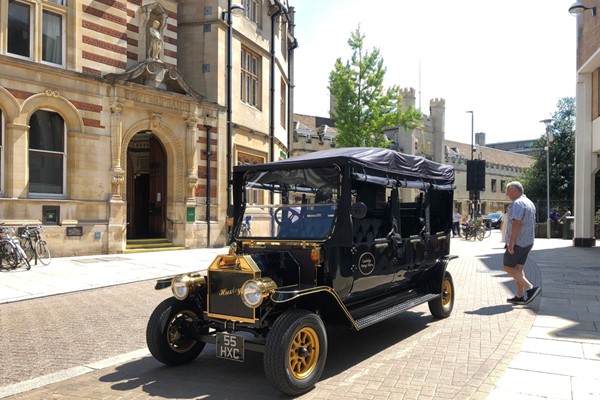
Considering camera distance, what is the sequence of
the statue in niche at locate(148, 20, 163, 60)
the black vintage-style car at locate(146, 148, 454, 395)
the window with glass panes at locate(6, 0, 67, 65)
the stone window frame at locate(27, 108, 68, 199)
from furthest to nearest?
the statue in niche at locate(148, 20, 163, 60) → the stone window frame at locate(27, 108, 68, 199) → the window with glass panes at locate(6, 0, 67, 65) → the black vintage-style car at locate(146, 148, 454, 395)

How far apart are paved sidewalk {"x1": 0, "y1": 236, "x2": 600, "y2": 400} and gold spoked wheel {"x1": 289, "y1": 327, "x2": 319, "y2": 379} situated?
1545mm

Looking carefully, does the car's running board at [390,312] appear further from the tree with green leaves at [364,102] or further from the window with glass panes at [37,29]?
the tree with green leaves at [364,102]

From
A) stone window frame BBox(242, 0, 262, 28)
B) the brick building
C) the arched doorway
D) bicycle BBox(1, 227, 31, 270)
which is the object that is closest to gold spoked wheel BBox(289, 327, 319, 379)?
bicycle BBox(1, 227, 31, 270)

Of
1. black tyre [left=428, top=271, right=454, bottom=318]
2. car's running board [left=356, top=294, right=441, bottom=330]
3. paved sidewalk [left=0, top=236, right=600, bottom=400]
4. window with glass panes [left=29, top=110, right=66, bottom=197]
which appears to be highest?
window with glass panes [left=29, top=110, right=66, bottom=197]

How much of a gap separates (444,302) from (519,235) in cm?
174

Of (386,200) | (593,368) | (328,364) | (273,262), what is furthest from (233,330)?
(593,368)

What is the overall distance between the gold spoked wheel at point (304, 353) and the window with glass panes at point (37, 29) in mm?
13080

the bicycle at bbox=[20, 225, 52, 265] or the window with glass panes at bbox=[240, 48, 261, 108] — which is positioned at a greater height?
the window with glass panes at bbox=[240, 48, 261, 108]

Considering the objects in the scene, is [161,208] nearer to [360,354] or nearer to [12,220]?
[12,220]

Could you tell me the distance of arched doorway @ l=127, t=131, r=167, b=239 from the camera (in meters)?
18.2

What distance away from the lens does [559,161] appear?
139 ft

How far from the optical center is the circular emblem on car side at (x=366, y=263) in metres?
5.51

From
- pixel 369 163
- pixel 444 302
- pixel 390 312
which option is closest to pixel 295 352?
pixel 390 312

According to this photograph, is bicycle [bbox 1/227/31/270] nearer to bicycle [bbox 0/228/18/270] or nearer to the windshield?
bicycle [bbox 0/228/18/270]
